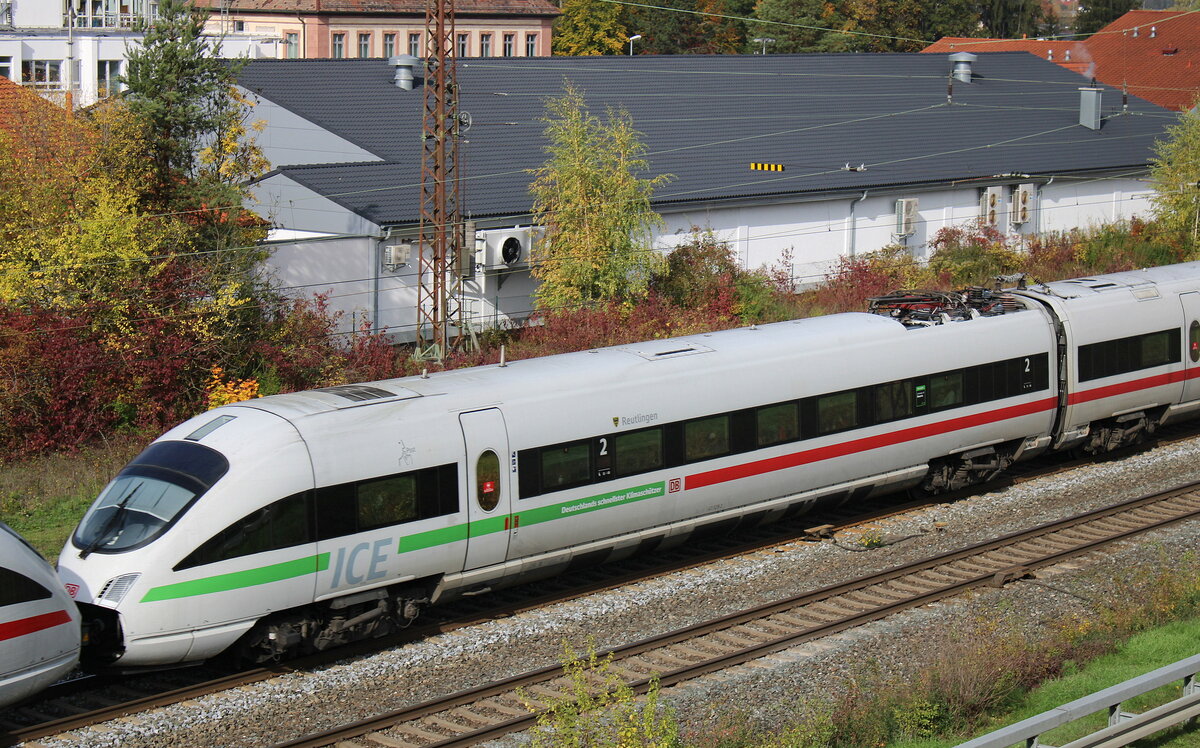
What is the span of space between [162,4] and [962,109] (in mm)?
28964

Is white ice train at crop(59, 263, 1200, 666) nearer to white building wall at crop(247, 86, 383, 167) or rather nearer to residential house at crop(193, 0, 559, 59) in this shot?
white building wall at crop(247, 86, 383, 167)

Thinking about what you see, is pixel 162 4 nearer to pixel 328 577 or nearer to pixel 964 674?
pixel 328 577

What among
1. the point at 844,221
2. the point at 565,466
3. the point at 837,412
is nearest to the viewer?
the point at 565,466

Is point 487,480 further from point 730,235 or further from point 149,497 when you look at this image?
point 730,235

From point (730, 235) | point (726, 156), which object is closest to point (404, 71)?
point (726, 156)

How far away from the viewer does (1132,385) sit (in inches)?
828

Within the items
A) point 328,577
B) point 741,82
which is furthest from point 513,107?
point 328,577

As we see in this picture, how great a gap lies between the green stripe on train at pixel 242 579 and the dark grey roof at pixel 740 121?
51.7 ft

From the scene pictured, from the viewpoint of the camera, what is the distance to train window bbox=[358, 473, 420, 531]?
1327 cm

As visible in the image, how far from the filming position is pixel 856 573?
16.3m

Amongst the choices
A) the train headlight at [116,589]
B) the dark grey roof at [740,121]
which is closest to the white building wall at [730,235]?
the dark grey roof at [740,121]

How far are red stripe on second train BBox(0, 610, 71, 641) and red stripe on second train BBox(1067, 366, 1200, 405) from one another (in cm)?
1487

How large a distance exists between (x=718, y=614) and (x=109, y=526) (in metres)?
6.67

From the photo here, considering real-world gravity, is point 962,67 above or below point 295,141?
above
